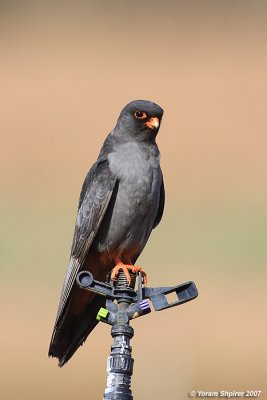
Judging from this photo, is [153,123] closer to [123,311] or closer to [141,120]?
[141,120]

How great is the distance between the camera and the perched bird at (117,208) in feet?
17.2

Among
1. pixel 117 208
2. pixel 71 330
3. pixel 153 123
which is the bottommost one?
pixel 71 330

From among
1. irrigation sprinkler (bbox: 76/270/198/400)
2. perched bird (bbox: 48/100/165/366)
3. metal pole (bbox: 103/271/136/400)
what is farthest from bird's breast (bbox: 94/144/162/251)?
metal pole (bbox: 103/271/136/400)

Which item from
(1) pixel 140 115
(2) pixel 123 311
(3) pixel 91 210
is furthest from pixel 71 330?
(1) pixel 140 115

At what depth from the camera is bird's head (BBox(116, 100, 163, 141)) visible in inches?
217

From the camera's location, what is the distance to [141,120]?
18.3 feet

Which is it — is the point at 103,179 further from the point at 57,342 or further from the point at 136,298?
the point at 136,298

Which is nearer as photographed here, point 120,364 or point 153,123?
point 120,364

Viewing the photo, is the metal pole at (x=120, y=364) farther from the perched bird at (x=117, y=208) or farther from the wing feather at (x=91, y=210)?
the wing feather at (x=91, y=210)

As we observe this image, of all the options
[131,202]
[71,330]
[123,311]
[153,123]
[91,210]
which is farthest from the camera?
[153,123]

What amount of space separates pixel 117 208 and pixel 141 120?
74 centimetres

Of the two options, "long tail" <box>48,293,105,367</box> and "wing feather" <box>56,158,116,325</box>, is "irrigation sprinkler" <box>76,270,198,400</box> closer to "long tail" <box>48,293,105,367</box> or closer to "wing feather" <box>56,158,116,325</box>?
"long tail" <box>48,293,105,367</box>

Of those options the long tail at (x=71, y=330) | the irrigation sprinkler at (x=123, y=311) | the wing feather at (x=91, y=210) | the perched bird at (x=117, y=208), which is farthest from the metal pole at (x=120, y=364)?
the wing feather at (x=91, y=210)

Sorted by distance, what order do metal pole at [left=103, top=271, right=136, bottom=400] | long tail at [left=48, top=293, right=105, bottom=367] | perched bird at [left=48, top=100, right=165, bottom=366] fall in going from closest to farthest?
metal pole at [left=103, top=271, right=136, bottom=400]
long tail at [left=48, top=293, right=105, bottom=367]
perched bird at [left=48, top=100, right=165, bottom=366]
